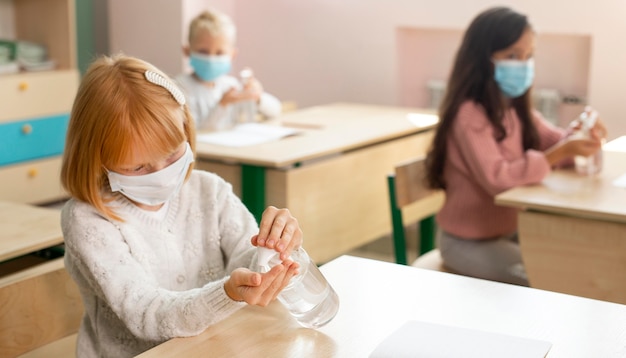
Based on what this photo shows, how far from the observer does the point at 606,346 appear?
1.34 metres

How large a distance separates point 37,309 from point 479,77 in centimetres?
162

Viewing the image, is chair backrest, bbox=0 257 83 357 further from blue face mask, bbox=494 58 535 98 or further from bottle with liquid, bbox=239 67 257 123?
bottle with liquid, bbox=239 67 257 123

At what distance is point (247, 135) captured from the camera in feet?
11.0

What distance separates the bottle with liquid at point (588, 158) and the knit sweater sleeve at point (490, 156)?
4.9 inches

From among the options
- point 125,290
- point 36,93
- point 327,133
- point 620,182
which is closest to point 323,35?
point 327,133

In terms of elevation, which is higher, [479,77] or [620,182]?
[479,77]

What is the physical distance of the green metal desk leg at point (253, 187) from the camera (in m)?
3.00

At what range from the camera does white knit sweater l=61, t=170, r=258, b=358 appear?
1409 millimetres

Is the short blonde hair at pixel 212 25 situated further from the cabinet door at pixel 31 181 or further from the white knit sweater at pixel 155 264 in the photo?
the white knit sweater at pixel 155 264

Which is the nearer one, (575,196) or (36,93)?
(575,196)

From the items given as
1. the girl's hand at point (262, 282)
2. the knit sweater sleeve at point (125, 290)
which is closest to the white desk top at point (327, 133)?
the knit sweater sleeve at point (125, 290)

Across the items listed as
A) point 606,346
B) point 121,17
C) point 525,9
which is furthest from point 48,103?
point 606,346

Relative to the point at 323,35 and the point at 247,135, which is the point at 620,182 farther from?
the point at 323,35

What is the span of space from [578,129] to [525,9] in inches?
47.1
